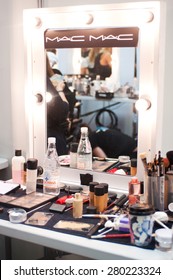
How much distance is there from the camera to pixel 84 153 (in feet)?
5.08

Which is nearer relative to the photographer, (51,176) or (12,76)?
(51,176)

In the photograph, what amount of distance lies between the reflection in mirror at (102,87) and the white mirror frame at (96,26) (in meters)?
0.04

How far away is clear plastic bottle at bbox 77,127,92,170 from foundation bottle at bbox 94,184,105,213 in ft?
0.91

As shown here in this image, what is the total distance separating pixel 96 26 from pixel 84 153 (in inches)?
19.9

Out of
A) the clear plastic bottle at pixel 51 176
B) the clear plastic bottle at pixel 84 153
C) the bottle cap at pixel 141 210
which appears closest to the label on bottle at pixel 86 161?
the clear plastic bottle at pixel 84 153

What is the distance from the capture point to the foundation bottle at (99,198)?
49.6 inches

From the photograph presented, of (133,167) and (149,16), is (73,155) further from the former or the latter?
(149,16)

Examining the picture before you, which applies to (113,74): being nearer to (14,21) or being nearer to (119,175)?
(119,175)

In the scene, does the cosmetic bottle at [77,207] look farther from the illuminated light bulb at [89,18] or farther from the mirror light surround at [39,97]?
the illuminated light bulb at [89,18]

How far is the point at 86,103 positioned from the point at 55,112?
0.48 ft

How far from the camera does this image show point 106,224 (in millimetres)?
1160

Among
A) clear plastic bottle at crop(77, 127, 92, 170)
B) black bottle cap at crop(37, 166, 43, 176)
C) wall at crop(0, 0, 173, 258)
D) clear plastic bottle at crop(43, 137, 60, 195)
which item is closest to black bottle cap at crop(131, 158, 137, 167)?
clear plastic bottle at crop(77, 127, 92, 170)

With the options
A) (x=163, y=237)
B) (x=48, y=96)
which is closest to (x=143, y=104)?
(x=48, y=96)
